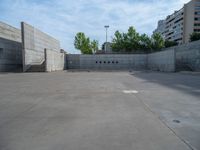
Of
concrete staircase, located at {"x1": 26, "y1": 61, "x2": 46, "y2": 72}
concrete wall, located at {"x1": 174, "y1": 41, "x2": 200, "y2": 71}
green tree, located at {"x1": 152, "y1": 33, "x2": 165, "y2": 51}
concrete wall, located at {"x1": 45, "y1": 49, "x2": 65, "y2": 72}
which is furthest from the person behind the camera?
green tree, located at {"x1": 152, "y1": 33, "x2": 165, "y2": 51}

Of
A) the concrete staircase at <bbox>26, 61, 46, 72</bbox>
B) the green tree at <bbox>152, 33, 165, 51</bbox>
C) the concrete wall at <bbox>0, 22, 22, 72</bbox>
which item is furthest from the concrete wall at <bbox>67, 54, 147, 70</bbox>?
the green tree at <bbox>152, 33, 165, 51</bbox>

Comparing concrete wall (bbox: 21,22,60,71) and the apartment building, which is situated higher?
the apartment building

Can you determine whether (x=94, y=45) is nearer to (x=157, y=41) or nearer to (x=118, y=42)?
(x=118, y=42)

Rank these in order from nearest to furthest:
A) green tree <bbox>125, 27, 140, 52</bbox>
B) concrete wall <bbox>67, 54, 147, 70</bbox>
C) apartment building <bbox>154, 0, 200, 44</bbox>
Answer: concrete wall <bbox>67, 54, 147, 70</bbox> < green tree <bbox>125, 27, 140, 52</bbox> < apartment building <bbox>154, 0, 200, 44</bbox>

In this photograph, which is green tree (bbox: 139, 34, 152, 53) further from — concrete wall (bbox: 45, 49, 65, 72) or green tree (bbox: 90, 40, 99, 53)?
concrete wall (bbox: 45, 49, 65, 72)

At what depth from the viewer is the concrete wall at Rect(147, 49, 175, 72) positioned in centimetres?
2288

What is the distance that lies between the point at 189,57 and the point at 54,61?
68.4 feet

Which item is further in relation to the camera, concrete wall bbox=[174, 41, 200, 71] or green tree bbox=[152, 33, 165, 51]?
green tree bbox=[152, 33, 165, 51]

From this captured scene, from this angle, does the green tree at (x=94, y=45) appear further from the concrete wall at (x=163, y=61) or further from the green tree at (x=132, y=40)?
the concrete wall at (x=163, y=61)

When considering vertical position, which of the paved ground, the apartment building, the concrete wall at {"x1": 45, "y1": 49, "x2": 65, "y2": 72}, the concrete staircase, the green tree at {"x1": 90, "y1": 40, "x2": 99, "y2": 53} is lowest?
the paved ground

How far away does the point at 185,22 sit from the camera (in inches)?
2810

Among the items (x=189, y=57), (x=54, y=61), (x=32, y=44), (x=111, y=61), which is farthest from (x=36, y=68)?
(x=189, y=57)

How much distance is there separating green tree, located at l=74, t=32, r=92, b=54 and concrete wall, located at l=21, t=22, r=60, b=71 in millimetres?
17911

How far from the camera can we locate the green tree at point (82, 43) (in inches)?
1937
